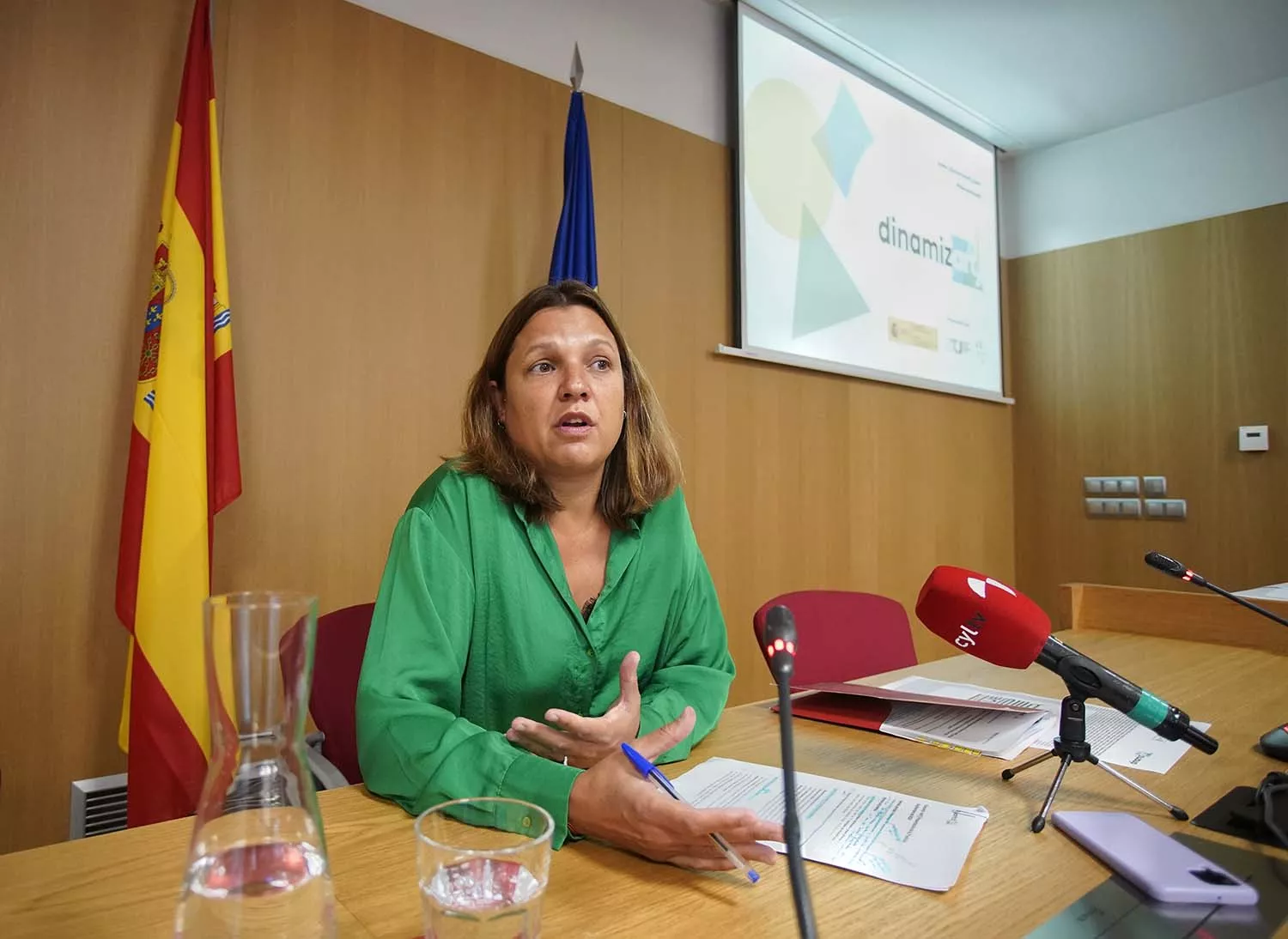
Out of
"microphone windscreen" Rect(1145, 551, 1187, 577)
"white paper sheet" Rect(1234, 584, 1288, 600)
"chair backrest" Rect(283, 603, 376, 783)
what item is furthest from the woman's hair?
"white paper sheet" Rect(1234, 584, 1288, 600)

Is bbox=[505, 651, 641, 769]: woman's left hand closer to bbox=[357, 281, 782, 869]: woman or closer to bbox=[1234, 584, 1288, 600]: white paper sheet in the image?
bbox=[357, 281, 782, 869]: woman

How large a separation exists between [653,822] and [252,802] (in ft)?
1.23

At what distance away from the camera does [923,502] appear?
4.26 metres

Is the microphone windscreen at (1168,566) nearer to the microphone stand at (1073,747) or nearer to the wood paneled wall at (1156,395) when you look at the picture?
the microphone stand at (1073,747)

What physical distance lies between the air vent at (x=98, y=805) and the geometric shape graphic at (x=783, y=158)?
9.78 ft

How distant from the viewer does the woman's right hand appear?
69 centimetres

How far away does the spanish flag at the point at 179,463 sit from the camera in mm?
1794

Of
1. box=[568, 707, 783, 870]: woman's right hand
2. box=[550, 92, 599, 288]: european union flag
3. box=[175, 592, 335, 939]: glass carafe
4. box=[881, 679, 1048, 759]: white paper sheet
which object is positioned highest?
box=[550, 92, 599, 288]: european union flag

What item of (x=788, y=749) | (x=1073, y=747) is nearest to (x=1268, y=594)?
(x=1073, y=747)

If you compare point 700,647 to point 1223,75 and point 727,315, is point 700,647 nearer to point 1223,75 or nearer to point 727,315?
point 727,315

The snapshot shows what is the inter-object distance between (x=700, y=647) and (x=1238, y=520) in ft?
13.0

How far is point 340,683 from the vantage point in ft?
4.75

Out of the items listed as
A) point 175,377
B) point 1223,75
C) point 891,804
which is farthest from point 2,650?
point 1223,75

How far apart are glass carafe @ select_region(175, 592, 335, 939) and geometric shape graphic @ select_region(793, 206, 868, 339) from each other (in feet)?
10.8
